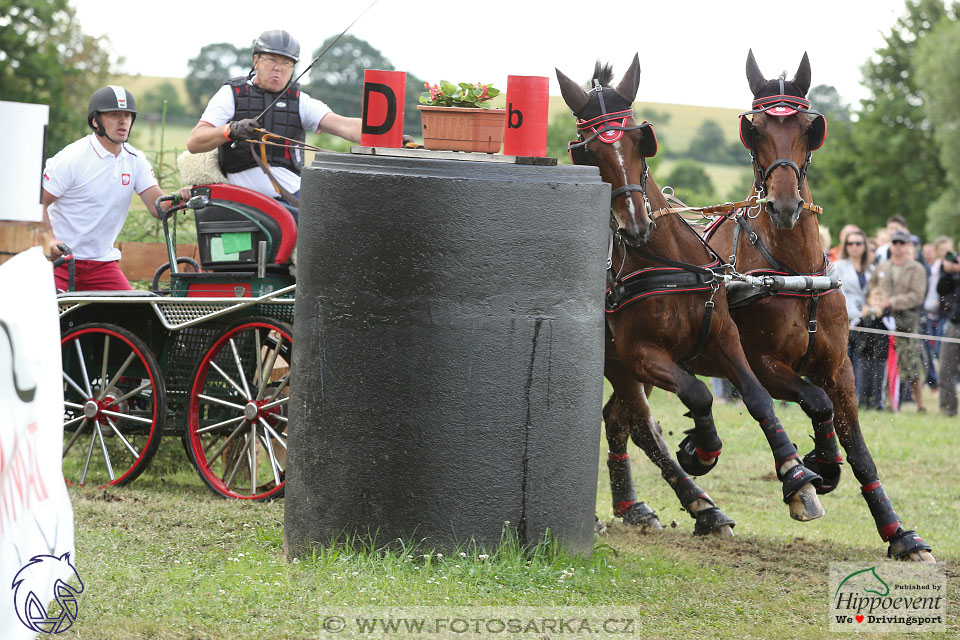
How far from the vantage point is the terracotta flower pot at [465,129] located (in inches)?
217

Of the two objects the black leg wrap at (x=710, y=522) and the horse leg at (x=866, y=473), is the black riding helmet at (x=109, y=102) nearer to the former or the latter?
the black leg wrap at (x=710, y=522)

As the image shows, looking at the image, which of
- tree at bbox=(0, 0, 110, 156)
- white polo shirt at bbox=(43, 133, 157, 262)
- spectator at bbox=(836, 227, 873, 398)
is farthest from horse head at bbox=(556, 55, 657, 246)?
tree at bbox=(0, 0, 110, 156)

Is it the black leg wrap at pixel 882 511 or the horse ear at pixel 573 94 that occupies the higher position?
the horse ear at pixel 573 94

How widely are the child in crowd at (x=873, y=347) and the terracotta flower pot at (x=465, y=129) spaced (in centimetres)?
891

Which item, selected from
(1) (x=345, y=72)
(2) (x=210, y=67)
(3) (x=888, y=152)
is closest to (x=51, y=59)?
(1) (x=345, y=72)

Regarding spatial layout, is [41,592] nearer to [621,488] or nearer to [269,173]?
[269,173]

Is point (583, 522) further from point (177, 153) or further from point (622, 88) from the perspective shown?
point (177, 153)

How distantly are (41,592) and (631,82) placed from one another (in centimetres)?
434

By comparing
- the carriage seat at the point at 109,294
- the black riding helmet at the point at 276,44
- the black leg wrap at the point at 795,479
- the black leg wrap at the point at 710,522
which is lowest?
the black leg wrap at the point at 710,522

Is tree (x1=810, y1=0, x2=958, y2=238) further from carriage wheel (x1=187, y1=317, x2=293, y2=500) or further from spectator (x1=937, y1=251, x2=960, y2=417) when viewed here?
carriage wheel (x1=187, y1=317, x2=293, y2=500)

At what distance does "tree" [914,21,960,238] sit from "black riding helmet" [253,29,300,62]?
45.8m

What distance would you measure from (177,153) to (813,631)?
7.85m

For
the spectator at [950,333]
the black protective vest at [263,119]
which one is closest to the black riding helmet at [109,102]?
the black protective vest at [263,119]

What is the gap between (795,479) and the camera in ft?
20.5
